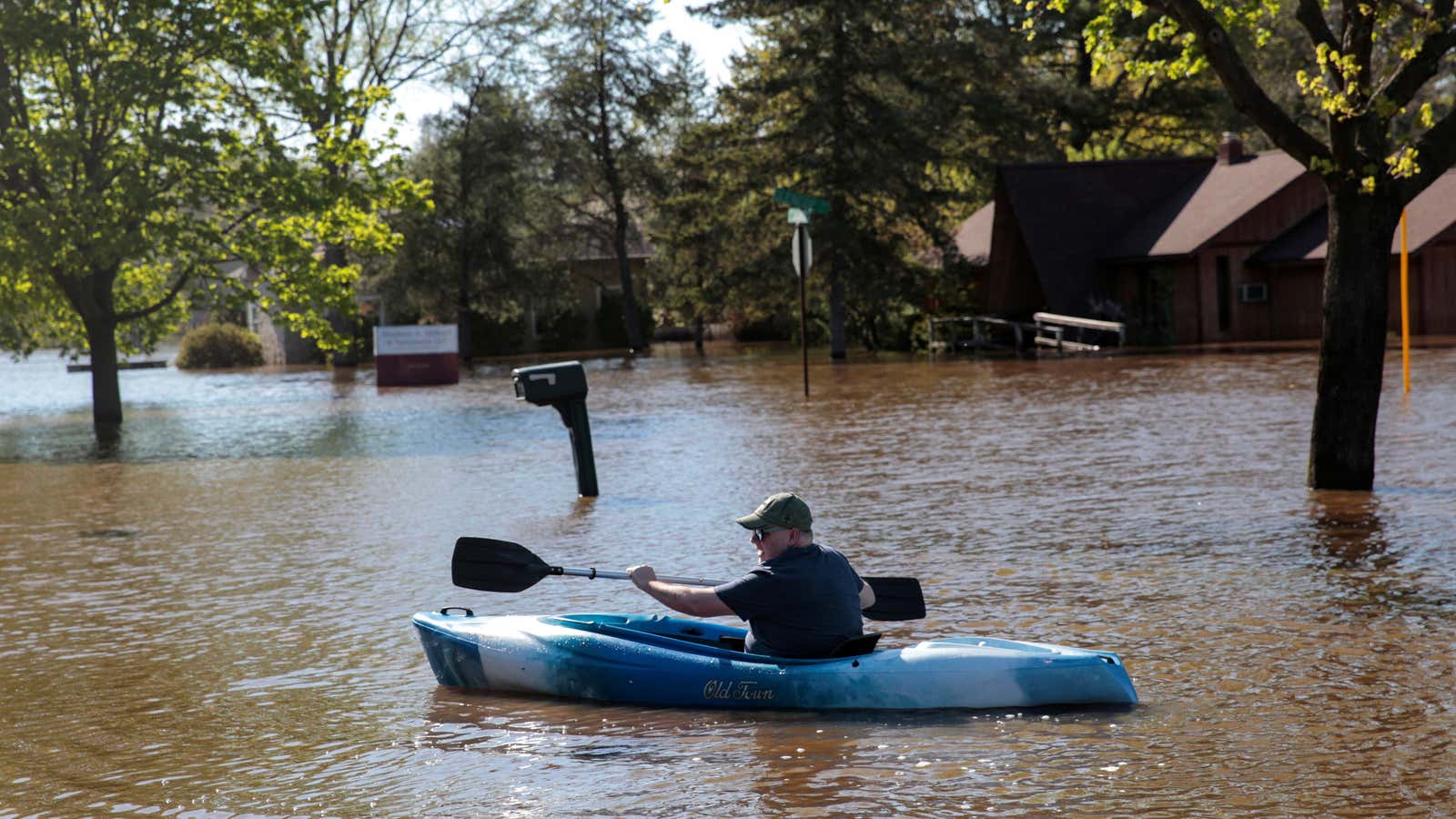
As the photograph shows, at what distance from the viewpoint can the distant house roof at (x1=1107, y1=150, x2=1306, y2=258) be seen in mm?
45156

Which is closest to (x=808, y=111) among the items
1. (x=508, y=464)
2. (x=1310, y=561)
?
(x=508, y=464)

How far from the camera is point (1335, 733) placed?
703 cm

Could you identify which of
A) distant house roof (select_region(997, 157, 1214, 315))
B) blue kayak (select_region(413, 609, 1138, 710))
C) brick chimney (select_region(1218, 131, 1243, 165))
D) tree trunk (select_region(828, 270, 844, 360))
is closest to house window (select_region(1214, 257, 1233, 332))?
distant house roof (select_region(997, 157, 1214, 315))

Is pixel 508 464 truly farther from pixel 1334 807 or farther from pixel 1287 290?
pixel 1287 290

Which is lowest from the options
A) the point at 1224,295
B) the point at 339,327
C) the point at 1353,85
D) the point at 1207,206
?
the point at 1224,295

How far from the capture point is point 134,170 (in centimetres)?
2862

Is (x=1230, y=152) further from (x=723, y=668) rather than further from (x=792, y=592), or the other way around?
A: (x=723, y=668)

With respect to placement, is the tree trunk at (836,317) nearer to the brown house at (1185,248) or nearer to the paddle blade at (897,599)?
the brown house at (1185,248)

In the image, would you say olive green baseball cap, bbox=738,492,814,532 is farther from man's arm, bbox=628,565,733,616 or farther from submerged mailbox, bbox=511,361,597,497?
submerged mailbox, bbox=511,361,597,497

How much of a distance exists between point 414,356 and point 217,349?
83.2 feet

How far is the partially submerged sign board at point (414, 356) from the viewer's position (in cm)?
4178

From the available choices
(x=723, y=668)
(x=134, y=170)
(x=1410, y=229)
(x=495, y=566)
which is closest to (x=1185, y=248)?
(x=1410, y=229)

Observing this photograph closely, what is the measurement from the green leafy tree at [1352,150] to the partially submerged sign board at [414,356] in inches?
1162

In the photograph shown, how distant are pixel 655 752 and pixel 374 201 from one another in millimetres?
25502
